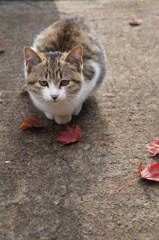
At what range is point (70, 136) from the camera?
2545 millimetres

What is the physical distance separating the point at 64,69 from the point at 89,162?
765 millimetres

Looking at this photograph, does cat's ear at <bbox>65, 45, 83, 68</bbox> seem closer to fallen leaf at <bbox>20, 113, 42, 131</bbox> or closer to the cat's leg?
the cat's leg

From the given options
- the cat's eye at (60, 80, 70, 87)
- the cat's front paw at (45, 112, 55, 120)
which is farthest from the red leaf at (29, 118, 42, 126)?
the cat's eye at (60, 80, 70, 87)


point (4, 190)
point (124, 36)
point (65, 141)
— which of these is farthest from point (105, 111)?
point (124, 36)

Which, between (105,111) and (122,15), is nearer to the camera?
(105,111)

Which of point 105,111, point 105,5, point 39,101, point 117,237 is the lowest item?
point 117,237

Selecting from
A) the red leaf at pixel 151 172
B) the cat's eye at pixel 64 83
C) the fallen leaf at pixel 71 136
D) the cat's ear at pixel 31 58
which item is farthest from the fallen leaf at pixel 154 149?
the cat's ear at pixel 31 58

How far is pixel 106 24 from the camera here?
463 centimetres

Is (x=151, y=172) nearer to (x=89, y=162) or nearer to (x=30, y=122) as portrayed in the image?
(x=89, y=162)

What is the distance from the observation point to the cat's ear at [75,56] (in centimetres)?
232

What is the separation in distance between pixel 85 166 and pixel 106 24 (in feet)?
9.85

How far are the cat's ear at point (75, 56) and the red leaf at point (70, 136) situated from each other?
0.53m

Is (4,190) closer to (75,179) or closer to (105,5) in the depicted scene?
(75,179)

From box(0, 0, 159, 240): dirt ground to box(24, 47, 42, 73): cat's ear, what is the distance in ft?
1.92
